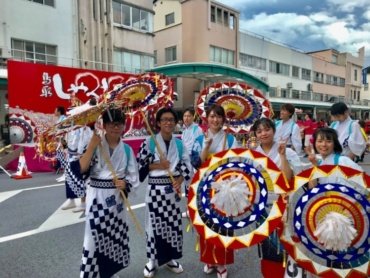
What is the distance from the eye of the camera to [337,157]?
2.63 m

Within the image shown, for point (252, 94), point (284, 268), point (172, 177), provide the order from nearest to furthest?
1. point (284, 268)
2. point (172, 177)
3. point (252, 94)

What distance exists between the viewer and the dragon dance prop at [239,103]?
3.65 m

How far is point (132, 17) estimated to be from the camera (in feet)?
65.6

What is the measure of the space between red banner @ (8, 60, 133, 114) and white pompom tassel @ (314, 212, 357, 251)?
290 inches

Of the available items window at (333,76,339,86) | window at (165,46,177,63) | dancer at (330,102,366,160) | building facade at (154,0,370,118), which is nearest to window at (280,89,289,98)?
building facade at (154,0,370,118)

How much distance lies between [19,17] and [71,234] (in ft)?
41.9

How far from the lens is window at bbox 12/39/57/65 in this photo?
45.6ft

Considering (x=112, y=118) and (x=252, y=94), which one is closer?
(x=112, y=118)

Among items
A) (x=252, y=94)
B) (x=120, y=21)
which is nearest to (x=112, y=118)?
(x=252, y=94)

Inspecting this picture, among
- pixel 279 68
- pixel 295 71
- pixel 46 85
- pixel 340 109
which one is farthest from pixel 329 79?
pixel 340 109

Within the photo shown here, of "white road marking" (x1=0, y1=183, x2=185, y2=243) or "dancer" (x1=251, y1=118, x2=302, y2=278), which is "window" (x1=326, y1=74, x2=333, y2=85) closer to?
"white road marking" (x1=0, y1=183, x2=185, y2=243)

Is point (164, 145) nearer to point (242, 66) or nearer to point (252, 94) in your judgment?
point (252, 94)

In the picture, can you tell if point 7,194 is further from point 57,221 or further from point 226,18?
point 226,18

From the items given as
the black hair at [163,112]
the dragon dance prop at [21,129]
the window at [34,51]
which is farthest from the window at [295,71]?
the black hair at [163,112]
